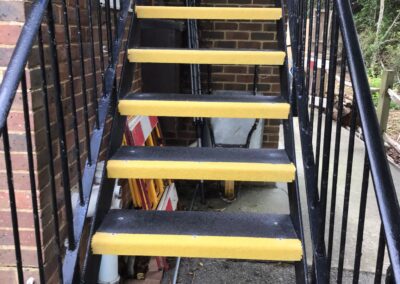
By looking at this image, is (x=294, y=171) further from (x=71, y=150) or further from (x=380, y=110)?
(x=380, y=110)

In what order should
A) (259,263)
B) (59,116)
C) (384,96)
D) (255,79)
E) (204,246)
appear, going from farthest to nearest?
(384,96) → (255,79) → (259,263) → (204,246) → (59,116)

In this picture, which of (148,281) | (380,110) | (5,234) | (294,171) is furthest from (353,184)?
(5,234)

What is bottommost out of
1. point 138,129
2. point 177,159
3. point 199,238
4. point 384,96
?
point 384,96

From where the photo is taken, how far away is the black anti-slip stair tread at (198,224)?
1725mm

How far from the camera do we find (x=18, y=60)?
128 centimetres

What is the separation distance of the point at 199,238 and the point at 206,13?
4.54ft

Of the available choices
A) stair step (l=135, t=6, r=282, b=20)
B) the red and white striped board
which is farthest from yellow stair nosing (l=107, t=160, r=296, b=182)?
stair step (l=135, t=6, r=282, b=20)

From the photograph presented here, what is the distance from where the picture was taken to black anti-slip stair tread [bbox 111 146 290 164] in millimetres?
1927

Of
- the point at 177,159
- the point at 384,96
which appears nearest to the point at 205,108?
the point at 177,159

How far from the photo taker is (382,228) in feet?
3.27

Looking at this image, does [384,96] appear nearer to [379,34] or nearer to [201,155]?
[201,155]

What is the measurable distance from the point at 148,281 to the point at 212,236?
1.23 m

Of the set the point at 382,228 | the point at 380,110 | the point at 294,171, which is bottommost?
the point at 380,110

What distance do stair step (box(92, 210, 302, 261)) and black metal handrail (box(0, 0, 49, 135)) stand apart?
69cm
